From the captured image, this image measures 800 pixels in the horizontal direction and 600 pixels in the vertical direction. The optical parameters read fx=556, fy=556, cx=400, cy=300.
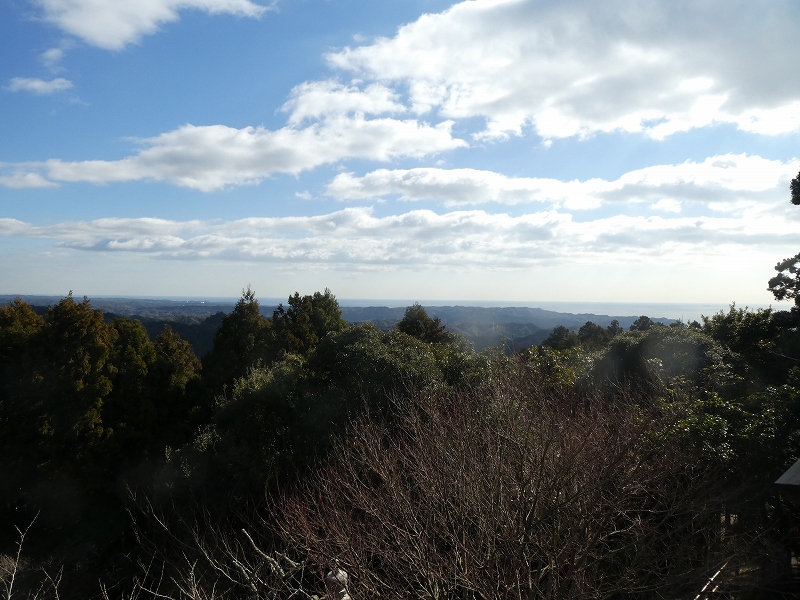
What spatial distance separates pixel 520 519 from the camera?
5289 mm

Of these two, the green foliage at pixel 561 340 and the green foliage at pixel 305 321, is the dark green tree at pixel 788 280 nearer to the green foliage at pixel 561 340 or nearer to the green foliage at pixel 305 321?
the green foliage at pixel 305 321

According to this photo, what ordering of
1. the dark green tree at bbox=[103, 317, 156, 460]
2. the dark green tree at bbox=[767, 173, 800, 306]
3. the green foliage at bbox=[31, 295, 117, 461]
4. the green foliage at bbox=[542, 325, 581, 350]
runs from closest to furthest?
the dark green tree at bbox=[767, 173, 800, 306] → the green foliage at bbox=[31, 295, 117, 461] → the dark green tree at bbox=[103, 317, 156, 460] → the green foliage at bbox=[542, 325, 581, 350]

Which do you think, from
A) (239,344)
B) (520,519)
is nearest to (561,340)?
(239,344)

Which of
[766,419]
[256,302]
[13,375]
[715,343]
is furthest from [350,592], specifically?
[256,302]

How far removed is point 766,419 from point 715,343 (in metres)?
7.60

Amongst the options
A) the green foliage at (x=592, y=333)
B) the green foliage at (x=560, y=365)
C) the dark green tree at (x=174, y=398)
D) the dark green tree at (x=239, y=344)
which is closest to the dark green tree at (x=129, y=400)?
the dark green tree at (x=174, y=398)

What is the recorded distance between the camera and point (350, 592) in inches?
226

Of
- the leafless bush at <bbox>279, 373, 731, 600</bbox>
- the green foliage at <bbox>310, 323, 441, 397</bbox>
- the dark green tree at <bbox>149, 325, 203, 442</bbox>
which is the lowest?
the dark green tree at <bbox>149, 325, 203, 442</bbox>

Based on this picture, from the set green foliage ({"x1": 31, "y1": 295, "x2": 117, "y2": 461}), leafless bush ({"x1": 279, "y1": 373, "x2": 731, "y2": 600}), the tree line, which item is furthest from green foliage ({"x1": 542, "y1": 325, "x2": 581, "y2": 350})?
leafless bush ({"x1": 279, "y1": 373, "x2": 731, "y2": 600})

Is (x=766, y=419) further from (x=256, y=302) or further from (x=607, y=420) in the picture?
(x=256, y=302)

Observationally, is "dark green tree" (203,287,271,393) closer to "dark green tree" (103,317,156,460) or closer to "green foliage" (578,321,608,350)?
"dark green tree" (103,317,156,460)

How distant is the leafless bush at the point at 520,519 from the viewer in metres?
5.14

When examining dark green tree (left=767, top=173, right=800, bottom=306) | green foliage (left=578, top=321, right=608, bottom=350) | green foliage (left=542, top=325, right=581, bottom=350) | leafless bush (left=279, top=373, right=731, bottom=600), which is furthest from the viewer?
green foliage (left=578, top=321, right=608, bottom=350)

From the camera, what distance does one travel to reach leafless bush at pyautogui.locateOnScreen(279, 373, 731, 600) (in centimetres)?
514
